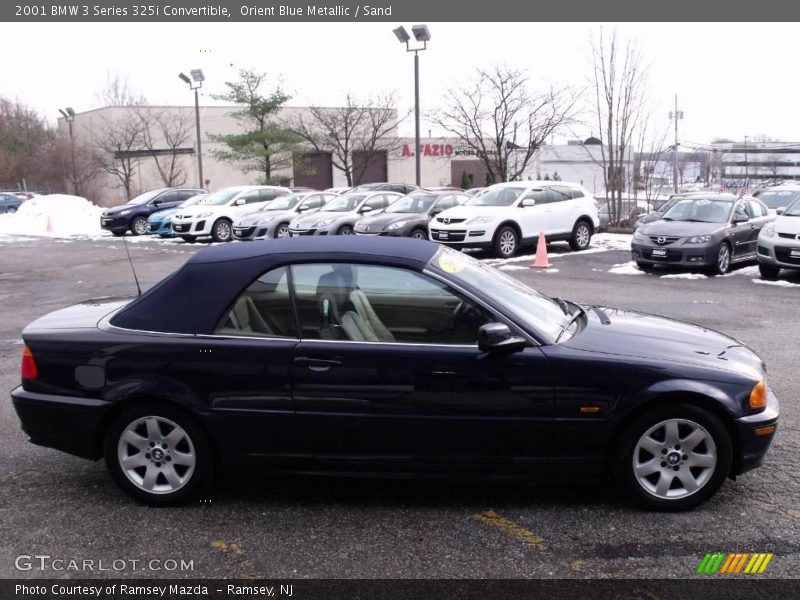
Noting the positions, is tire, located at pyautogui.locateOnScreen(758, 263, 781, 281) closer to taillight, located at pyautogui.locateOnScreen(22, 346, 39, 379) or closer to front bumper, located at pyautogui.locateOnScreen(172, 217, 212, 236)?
taillight, located at pyautogui.locateOnScreen(22, 346, 39, 379)

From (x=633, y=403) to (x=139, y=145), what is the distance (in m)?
51.4

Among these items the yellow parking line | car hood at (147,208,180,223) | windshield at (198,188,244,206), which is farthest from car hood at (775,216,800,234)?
car hood at (147,208,180,223)

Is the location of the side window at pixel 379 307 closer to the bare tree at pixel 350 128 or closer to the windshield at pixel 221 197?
the windshield at pixel 221 197

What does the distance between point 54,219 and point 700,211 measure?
26.5 metres

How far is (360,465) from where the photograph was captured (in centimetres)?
411

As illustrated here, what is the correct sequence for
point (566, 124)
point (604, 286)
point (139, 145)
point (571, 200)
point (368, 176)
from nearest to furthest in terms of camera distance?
point (604, 286)
point (571, 200)
point (566, 124)
point (139, 145)
point (368, 176)

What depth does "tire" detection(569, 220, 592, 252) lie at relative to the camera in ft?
59.9

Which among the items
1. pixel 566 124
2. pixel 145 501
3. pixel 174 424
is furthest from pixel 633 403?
pixel 566 124

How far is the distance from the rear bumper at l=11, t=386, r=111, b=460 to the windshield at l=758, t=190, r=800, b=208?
70.8 ft

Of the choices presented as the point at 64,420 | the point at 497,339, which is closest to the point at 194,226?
the point at 64,420

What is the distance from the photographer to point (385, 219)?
1775 cm

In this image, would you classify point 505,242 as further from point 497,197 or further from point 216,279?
point 216,279

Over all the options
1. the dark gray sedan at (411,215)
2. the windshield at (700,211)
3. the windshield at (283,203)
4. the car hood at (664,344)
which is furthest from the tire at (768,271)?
the windshield at (283,203)

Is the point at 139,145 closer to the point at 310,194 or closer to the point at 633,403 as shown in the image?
the point at 310,194
